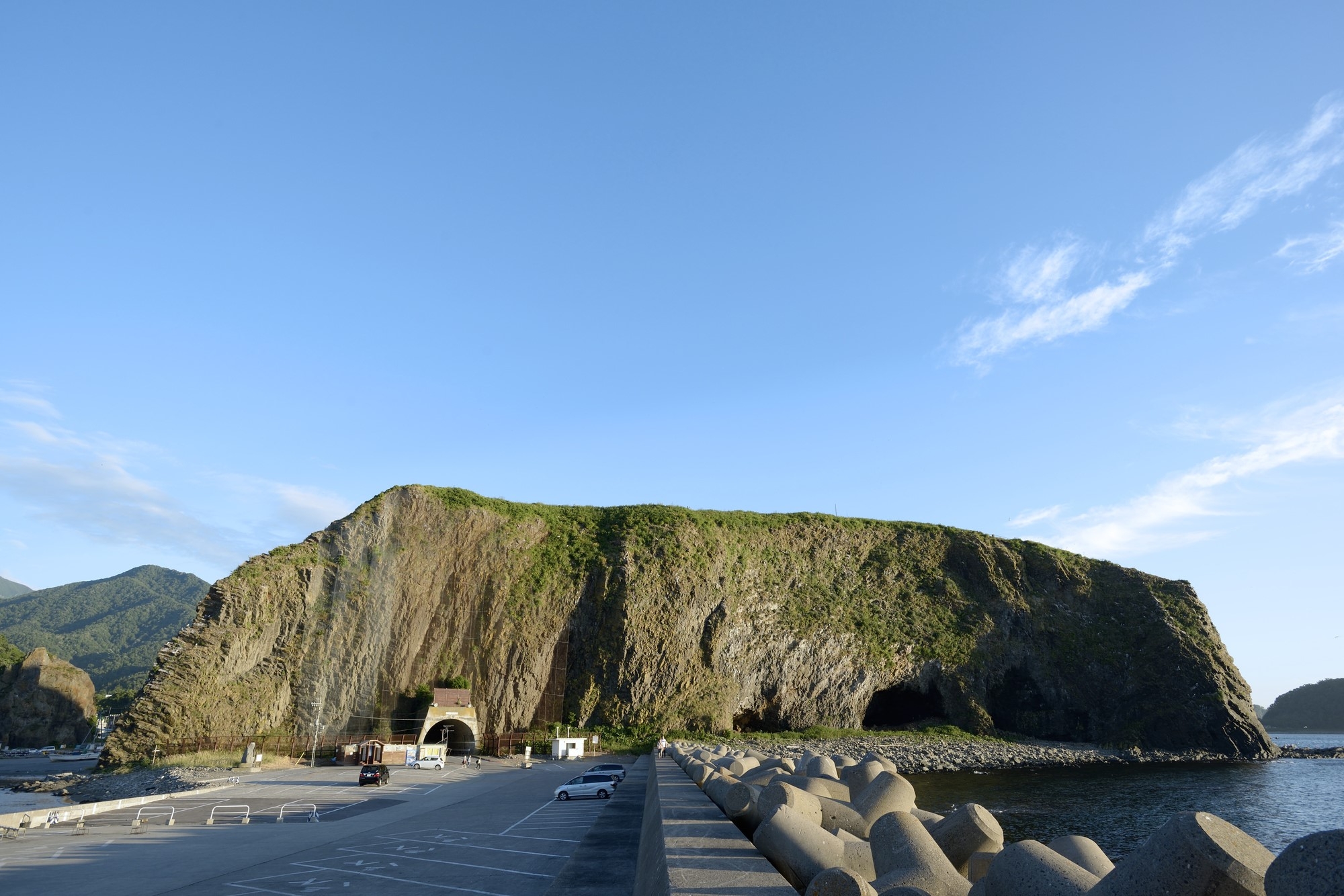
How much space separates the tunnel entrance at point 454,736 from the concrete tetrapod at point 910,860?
62.0 meters

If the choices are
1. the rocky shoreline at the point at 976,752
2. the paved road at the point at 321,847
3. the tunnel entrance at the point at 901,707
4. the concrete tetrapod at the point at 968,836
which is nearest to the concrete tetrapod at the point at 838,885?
the concrete tetrapod at the point at 968,836

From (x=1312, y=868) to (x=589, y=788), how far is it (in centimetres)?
3015

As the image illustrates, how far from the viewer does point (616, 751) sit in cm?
6519

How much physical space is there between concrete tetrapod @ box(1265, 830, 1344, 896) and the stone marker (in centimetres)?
779

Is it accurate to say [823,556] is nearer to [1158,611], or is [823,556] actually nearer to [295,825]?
[1158,611]

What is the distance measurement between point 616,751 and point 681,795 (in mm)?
56865

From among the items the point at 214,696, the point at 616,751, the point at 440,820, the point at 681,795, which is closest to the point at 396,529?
the point at 214,696

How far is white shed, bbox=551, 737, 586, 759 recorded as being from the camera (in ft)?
189

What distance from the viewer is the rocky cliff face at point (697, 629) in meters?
64.6

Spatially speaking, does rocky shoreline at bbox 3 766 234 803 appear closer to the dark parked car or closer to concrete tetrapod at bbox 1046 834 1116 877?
the dark parked car

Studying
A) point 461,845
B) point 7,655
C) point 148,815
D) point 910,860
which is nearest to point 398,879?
point 461,845

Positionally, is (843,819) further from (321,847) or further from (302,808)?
(302,808)

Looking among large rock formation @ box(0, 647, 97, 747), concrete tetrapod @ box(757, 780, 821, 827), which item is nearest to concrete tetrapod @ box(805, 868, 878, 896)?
concrete tetrapod @ box(757, 780, 821, 827)

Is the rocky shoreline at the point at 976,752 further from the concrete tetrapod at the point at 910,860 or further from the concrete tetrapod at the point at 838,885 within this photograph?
the concrete tetrapod at the point at 838,885
